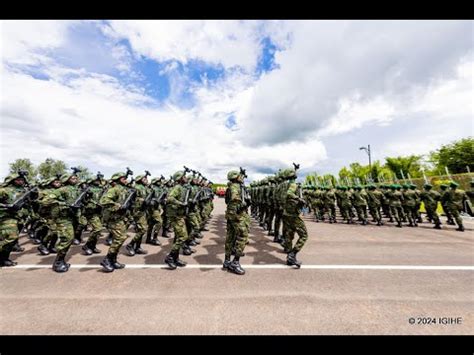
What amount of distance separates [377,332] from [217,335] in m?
2.01

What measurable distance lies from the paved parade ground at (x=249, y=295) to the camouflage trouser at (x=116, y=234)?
1.74ft

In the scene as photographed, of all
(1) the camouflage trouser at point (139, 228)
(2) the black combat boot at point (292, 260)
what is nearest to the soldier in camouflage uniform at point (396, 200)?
(2) the black combat boot at point (292, 260)

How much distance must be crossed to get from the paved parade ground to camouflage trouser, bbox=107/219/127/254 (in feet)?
1.74

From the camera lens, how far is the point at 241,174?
568 centimetres

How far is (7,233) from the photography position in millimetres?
5168

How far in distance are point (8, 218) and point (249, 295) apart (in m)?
5.78

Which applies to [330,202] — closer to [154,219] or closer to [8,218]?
[154,219]

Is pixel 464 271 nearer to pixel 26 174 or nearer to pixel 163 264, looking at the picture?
pixel 163 264

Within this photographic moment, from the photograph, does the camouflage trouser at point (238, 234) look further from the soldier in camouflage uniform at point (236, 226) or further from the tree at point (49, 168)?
the tree at point (49, 168)

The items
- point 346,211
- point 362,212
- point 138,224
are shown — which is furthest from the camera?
point 346,211

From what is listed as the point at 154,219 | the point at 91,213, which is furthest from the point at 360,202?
the point at 91,213

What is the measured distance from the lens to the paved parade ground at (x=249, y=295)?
9.86 ft

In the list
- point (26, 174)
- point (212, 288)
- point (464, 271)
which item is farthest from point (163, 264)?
point (464, 271)
